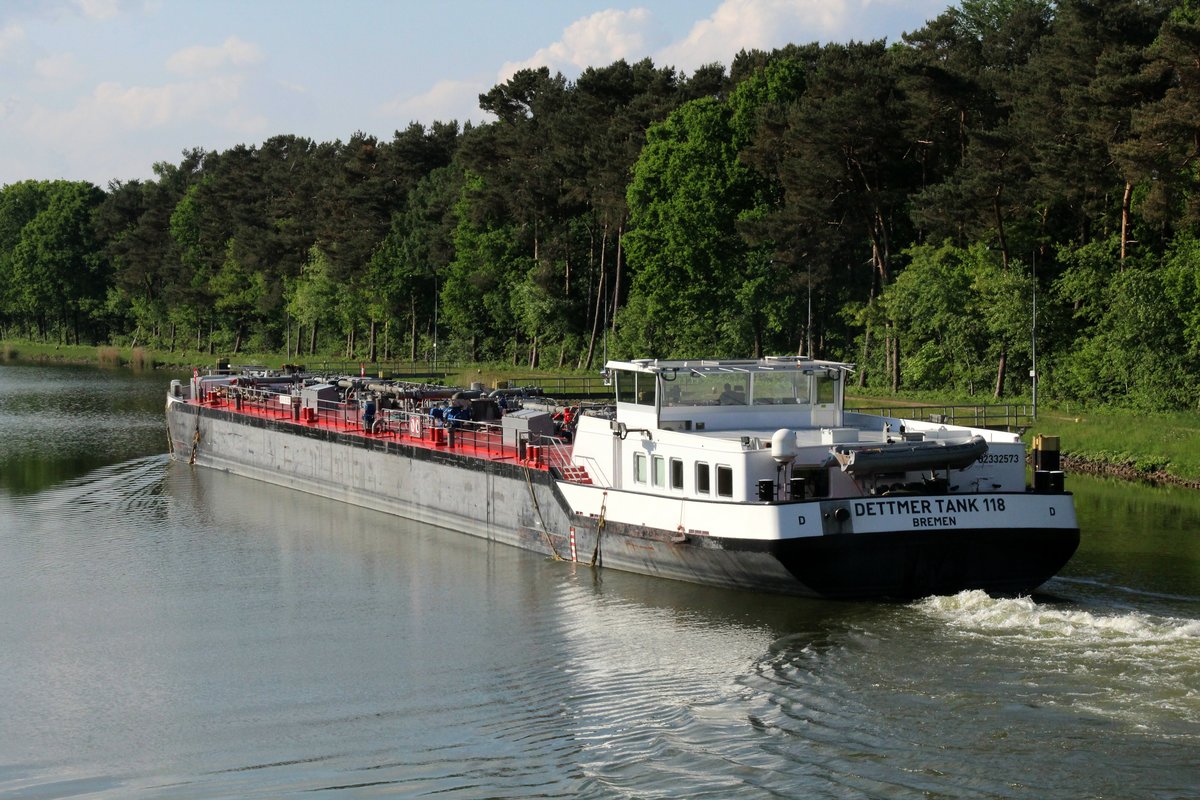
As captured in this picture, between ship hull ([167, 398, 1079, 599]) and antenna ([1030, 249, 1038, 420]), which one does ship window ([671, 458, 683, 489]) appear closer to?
ship hull ([167, 398, 1079, 599])

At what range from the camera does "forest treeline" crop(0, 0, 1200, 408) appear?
184ft

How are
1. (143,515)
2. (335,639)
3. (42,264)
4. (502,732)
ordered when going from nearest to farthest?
(502,732)
(335,639)
(143,515)
(42,264)

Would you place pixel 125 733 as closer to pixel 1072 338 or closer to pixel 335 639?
pixel 335 639

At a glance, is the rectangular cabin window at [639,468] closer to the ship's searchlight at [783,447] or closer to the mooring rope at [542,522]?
the mooring rope at [542,522]

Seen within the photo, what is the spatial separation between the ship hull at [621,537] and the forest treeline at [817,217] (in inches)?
726

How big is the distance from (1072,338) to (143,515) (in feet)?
130

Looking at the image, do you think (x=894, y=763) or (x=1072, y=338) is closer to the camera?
(x=894, y=763)

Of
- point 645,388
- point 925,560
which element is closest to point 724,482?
point 645,388

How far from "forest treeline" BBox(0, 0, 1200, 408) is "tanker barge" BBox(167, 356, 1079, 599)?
18.9 m

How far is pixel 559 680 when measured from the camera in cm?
2350

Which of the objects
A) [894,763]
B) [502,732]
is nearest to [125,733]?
[502,732]

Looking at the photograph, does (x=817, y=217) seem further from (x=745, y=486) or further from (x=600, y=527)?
(x=745, y=486)

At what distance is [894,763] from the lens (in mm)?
18891

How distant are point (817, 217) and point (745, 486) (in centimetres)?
4290
